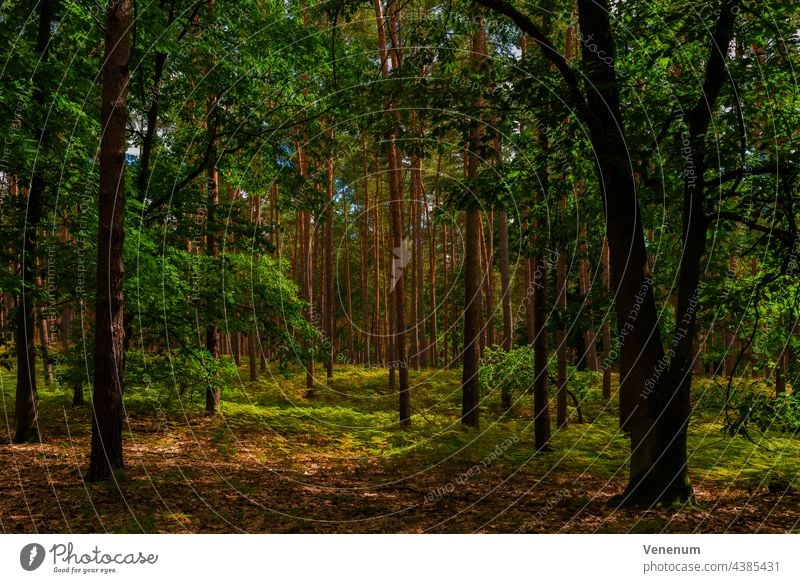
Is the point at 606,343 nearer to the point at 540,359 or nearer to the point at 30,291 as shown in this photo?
the point at 540,359

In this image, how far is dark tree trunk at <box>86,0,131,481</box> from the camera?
28.5 feet

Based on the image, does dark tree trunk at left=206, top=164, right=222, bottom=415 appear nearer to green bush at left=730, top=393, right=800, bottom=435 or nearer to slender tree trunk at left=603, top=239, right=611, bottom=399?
green bush at left=730, top=393, right=800, bottom=435

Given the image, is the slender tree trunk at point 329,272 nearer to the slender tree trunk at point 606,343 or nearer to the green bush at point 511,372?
the green bush at point 511,372

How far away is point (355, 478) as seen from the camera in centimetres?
1091

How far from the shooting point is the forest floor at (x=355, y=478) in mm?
7527

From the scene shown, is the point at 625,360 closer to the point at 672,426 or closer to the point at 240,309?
the point at 672,426

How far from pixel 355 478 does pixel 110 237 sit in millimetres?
6255

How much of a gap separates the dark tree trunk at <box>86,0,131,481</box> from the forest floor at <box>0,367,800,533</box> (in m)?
1.08

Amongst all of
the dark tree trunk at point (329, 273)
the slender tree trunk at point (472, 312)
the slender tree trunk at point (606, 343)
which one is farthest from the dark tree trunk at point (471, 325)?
the dark tree trunk at point (329, 273)

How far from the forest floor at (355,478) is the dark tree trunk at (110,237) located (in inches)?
42.3

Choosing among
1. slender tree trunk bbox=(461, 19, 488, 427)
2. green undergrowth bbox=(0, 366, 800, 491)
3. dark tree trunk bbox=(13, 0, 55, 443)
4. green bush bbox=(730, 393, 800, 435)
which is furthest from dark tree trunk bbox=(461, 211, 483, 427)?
dark tree trunk bbox=(13, 0, 55, 443)

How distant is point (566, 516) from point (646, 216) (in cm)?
557

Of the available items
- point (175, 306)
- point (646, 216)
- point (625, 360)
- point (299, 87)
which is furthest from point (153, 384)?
point (646, 216)

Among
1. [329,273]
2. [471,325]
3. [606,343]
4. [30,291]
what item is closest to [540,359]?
[471,325]
